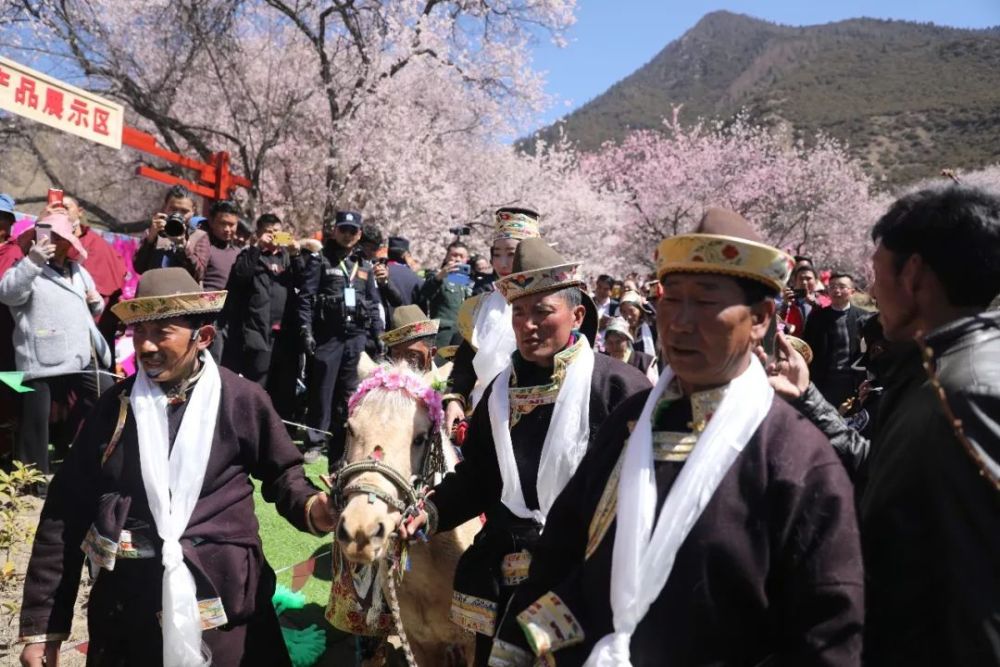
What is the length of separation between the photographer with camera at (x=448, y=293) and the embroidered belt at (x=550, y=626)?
254 inches

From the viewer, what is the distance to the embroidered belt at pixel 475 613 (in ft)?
9.16

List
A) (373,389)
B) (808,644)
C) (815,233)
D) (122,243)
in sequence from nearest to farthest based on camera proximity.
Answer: (808,644) → (373,389) → (122,243) → (815,233)

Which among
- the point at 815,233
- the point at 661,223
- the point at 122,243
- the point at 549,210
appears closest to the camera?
the point at 122,243

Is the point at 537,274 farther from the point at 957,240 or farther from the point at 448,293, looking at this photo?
the point at 448,293

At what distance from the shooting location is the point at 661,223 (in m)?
33.8

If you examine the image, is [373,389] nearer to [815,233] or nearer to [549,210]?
[549,210]

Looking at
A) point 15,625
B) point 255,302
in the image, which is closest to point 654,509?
point 15,625

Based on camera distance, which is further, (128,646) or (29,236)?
(29,236)

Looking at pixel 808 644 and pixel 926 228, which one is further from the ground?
pixel 926 228

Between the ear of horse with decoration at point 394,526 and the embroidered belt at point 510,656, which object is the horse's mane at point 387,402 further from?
the embroidered belt at point 510,656

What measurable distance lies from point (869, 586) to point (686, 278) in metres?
0.85

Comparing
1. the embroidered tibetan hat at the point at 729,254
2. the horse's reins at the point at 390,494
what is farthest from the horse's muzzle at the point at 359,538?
the embroidered tibetan hat at the point at 729,254

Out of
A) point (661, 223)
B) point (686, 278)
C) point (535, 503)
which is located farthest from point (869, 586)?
point (661, 223)

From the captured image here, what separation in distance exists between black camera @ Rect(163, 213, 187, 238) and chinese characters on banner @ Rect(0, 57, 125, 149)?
11.8 ft
